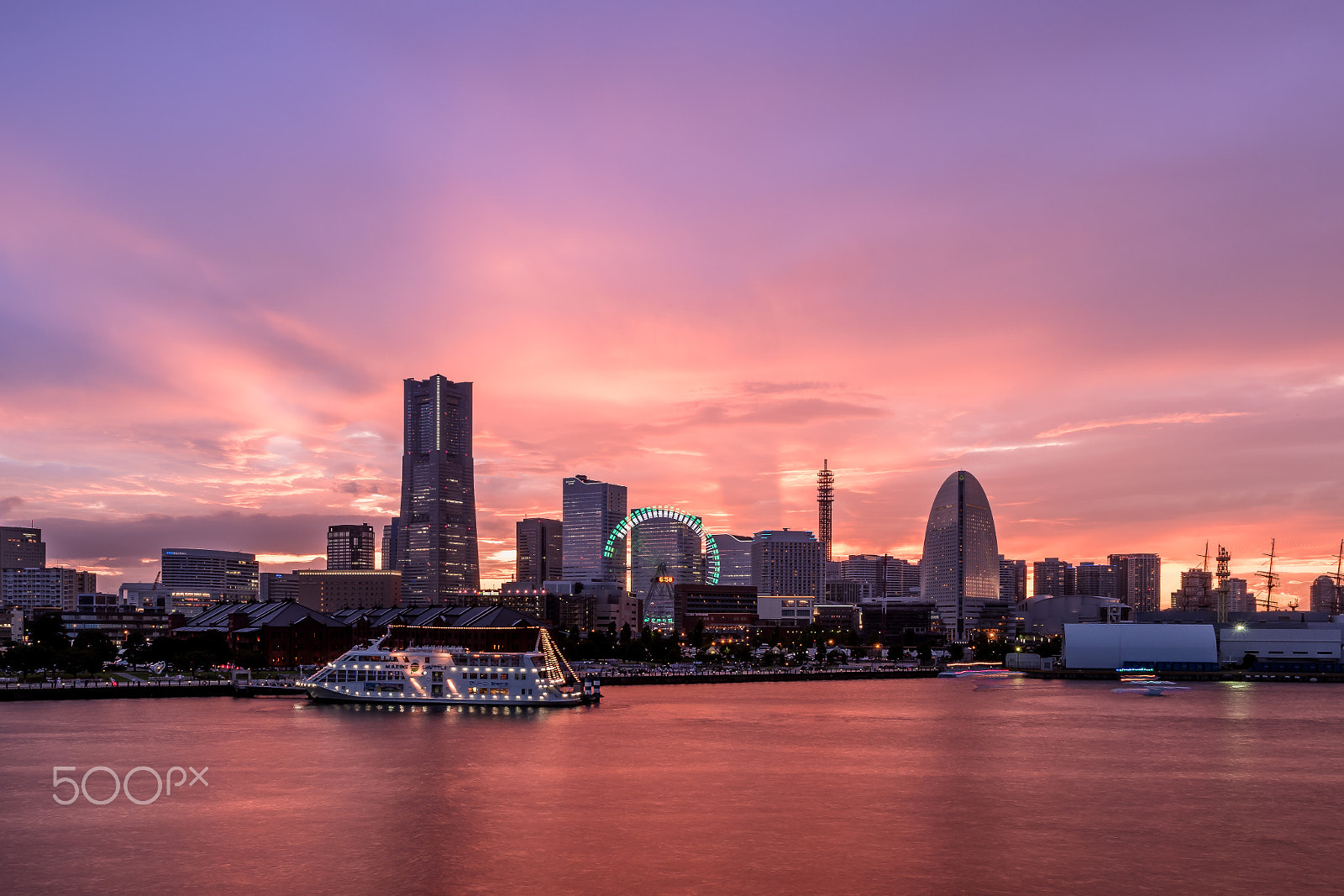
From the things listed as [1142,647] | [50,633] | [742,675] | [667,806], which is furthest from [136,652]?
[1142,647]

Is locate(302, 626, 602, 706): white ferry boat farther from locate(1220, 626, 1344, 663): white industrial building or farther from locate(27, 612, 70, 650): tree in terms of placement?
locate(1220, 626, 1344, 663): white industrial building

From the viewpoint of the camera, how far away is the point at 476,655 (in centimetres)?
8912

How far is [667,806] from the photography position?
4709cm

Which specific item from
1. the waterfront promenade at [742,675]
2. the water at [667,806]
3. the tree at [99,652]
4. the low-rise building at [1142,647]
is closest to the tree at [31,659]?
the tree at [99,652]

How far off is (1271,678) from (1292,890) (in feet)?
407

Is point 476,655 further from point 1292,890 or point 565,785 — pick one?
point 1292,890

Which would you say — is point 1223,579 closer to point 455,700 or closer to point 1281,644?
point 1281,644

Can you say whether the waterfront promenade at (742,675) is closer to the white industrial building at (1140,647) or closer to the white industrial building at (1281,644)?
the white industrial building at (1140,647)

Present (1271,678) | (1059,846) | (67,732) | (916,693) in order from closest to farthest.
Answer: (1059,846)
(67,732)
(916,693)
(1271,678)

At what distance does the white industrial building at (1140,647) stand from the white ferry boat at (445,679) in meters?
82.8

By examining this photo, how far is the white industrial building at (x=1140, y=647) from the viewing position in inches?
5797

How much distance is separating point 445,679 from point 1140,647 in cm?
9703

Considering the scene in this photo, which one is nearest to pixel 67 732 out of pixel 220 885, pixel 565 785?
pixel 565 785

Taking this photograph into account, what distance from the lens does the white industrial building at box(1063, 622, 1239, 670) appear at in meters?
147
